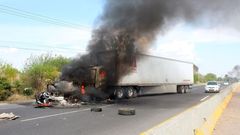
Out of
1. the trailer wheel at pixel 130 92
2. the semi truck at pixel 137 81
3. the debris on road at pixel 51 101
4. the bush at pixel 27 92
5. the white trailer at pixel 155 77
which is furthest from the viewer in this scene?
the bush at pixel 27 92

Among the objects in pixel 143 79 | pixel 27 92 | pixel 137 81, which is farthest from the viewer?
pixel 143 79

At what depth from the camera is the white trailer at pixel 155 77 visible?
29234 millimetres

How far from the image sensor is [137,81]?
30.2 meters

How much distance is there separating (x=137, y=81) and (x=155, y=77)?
3890 millimetres

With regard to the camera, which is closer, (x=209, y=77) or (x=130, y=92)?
(x=130, y=92)

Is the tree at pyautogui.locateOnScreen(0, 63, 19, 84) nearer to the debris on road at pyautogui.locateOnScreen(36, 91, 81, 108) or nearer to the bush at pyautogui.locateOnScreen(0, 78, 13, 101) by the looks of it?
the bush at pyautogui.locateOnScreen(0, 78, 13, 101)

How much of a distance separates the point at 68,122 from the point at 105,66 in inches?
504

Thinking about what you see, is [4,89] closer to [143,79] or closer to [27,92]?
[27,92]

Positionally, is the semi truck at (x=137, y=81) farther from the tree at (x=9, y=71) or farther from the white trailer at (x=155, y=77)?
the tree at (x=9, y=71)

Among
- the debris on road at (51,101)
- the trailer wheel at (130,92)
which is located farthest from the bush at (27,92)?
the debris on road at (51,101)

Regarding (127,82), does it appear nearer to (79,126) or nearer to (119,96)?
(119,96)

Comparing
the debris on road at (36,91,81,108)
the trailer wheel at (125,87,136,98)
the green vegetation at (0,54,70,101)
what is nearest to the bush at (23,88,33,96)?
the green vegetation at (0,54,70,101)

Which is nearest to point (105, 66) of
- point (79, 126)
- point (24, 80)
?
point (24, 80)

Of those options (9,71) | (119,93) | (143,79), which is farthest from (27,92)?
(143,79)
